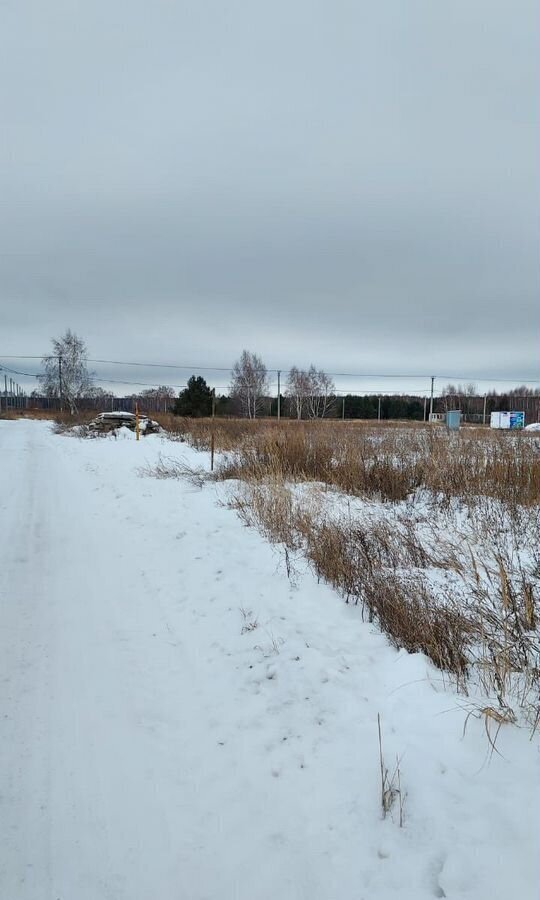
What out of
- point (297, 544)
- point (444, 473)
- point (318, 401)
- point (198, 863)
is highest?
point (318, 401)

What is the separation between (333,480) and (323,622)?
4.61m

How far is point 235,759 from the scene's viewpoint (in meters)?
2.07

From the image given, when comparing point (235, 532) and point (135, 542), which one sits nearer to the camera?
point (135, 542)

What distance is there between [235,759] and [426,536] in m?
3.50

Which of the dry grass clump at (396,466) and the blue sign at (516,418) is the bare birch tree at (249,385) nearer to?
the blue sign at (516,418)

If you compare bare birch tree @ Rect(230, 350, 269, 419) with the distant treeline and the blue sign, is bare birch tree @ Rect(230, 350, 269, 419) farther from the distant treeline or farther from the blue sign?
the blue sign

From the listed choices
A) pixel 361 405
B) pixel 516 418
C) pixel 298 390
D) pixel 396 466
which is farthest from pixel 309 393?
pixel 396 466

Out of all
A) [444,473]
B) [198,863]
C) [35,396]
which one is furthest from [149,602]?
[35,396]

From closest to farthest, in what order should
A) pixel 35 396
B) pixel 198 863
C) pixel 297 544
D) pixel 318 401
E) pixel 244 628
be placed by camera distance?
pixel 198 863
pixel 244 628
pixel 297 544
pixel 318 401
pixel 35 396

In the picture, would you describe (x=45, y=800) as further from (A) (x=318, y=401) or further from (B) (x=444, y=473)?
(A) (x=318, y=401)

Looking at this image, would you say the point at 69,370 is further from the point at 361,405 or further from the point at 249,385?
the point at 361,405

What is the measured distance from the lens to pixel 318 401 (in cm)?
5512

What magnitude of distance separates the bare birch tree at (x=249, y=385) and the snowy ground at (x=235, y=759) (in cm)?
4931

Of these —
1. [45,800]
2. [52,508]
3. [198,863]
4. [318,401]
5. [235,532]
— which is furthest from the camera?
[318,401]
